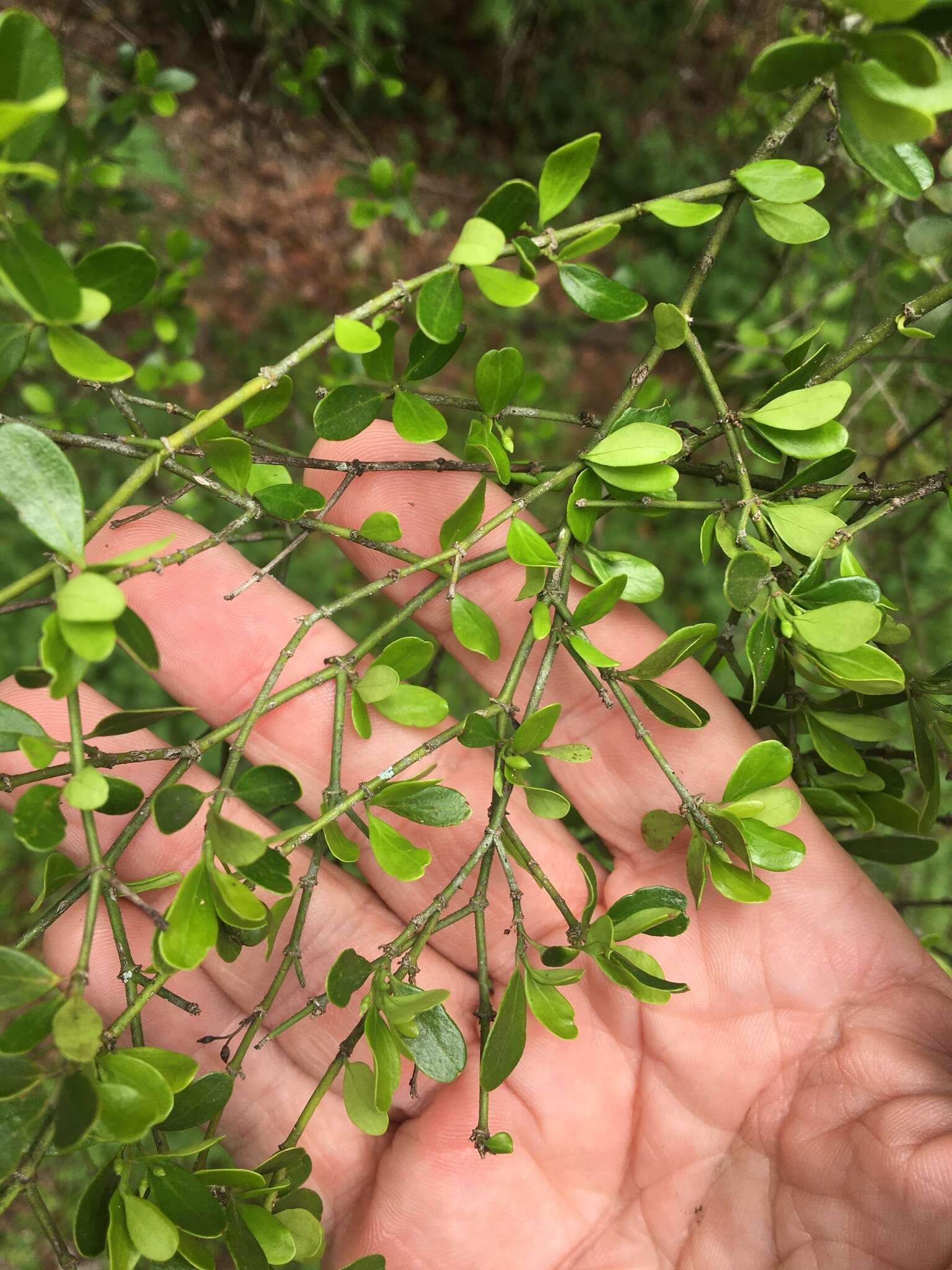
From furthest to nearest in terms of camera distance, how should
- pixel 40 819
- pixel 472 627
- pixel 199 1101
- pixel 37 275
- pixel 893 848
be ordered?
pixel 893 848
pixel 472 627
pixel 199 1101
pixel 40 819
pixel 37 275

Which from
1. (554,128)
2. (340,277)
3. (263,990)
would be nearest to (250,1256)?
(263,990)

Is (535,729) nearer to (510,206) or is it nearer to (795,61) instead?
(510,206)

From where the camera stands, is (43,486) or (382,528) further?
(382,528)

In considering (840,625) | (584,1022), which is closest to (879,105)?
(840,625)

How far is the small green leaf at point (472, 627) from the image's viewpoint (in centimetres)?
110

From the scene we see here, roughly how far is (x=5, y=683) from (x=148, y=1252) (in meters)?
0.90

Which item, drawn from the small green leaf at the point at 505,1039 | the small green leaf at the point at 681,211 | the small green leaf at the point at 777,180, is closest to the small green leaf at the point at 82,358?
the small green leaf at the point at 681,211

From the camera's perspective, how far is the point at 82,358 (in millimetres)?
735

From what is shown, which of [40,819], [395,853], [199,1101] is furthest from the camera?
[395,853]

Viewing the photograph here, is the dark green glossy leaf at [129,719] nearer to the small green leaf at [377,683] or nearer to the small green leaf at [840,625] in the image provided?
the small green leaf at [377,683]

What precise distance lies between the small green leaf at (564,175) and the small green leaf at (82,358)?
421mm

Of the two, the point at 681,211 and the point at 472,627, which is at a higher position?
the point at 681,211

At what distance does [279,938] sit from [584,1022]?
1.69 feet

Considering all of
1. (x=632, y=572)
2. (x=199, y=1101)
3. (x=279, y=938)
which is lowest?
(x=279, y=938)
